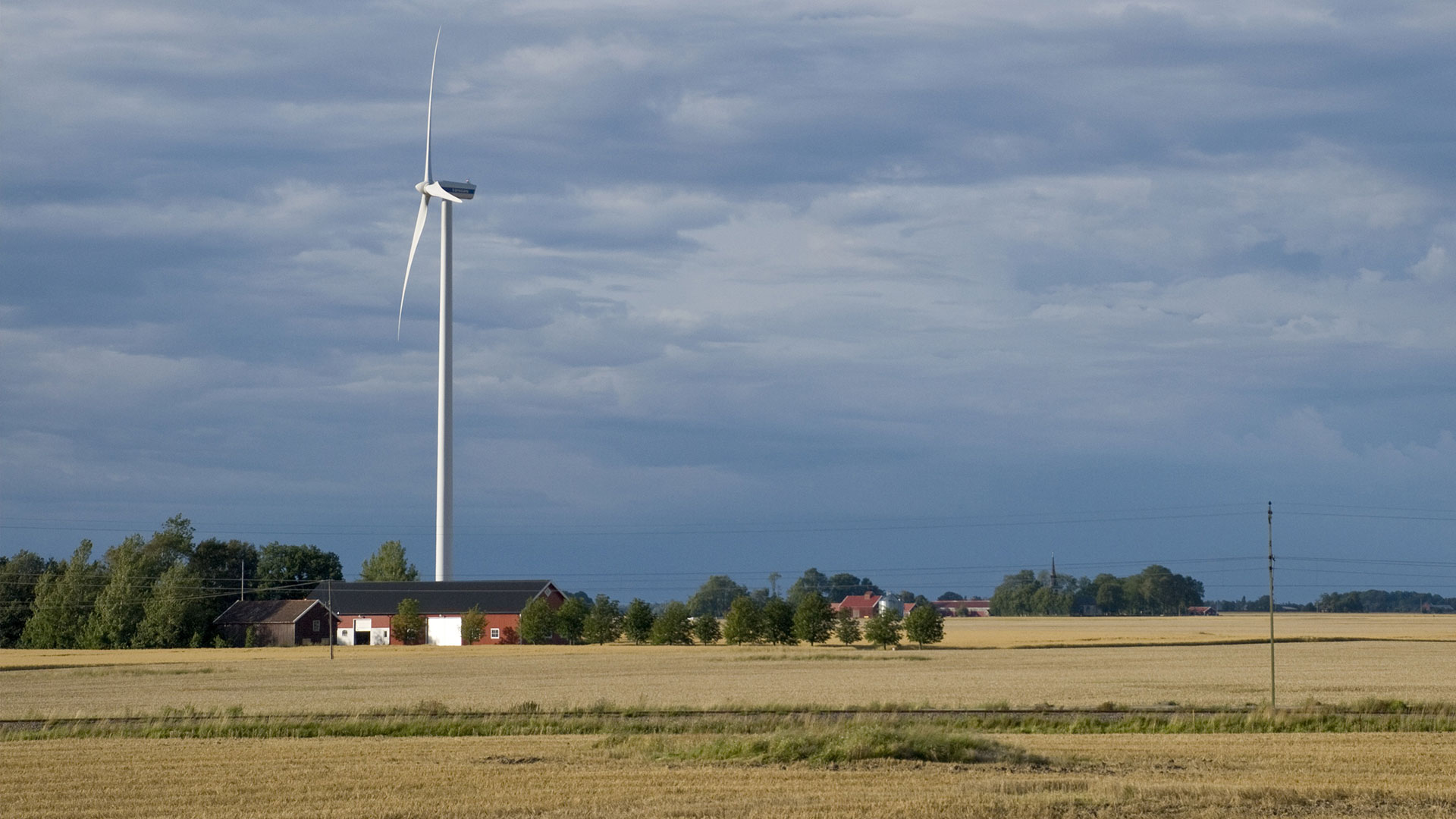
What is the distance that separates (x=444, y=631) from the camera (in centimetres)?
13638

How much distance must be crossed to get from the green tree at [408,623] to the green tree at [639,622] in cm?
2184

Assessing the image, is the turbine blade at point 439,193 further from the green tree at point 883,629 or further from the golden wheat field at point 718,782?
the golden wheat field at point 718,782

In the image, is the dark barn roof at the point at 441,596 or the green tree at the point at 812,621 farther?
the dark barn roof at the point at 441,596

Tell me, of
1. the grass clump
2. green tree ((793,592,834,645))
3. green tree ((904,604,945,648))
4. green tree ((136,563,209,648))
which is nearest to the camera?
the grass clump

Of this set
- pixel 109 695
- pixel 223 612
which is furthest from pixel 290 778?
pixel 223 612

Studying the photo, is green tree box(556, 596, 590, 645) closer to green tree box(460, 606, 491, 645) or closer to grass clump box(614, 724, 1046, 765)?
green tree box(460, 606, 491, 645)

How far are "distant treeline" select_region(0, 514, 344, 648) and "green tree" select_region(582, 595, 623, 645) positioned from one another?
122ft

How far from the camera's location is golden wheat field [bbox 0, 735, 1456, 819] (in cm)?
2261

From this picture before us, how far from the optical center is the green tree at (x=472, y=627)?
434ft

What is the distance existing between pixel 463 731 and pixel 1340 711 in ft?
78.0

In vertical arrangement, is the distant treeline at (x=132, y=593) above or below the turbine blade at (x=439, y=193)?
below

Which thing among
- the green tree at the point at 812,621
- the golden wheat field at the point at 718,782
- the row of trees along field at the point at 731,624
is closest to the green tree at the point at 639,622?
the row of trees along field at the point at 731,624

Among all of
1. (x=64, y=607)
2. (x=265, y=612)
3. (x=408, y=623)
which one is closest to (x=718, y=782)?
(x=408, y=623)

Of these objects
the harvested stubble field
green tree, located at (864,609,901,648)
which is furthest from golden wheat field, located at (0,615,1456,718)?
green tree, located at (864,609,901,648)
